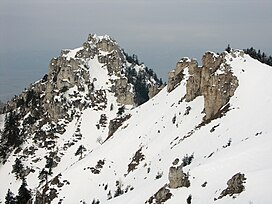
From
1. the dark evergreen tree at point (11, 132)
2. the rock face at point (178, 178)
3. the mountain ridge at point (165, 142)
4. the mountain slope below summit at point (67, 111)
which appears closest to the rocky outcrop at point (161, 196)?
the mountain ridge at point (165, 142)

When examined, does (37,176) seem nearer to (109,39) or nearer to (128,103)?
(128,103)

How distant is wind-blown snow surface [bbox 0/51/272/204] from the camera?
35500mm

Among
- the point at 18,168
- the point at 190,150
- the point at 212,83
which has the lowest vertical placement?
the point at 190,150

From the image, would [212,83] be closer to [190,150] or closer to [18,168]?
[190,150]

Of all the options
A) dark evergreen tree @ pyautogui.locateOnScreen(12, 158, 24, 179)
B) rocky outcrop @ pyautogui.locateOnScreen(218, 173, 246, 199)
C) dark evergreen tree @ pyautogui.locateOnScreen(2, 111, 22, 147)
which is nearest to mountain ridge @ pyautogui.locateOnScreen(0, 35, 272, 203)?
rocky outcrop @ pyautogui.locateOnScreen(218, 173, 246, 199)

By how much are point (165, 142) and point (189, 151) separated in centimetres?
1309

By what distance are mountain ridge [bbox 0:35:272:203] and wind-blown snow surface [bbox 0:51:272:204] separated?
16 cm

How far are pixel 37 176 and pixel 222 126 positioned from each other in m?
58.9

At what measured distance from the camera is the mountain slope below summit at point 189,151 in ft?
116

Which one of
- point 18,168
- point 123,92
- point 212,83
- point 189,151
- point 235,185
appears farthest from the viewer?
point 123,92

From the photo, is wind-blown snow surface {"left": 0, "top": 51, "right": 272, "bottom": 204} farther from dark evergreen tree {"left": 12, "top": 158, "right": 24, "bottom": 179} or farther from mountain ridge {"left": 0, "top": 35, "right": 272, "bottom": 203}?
dark evergreen tree {"left": 12, "top": 158, "right": 24, "bottom": 179}

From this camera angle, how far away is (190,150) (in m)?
55.8

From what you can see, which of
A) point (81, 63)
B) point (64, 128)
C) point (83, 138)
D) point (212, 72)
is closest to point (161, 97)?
point (212, 72)

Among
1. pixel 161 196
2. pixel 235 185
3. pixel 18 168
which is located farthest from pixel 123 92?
pixel 235 185
